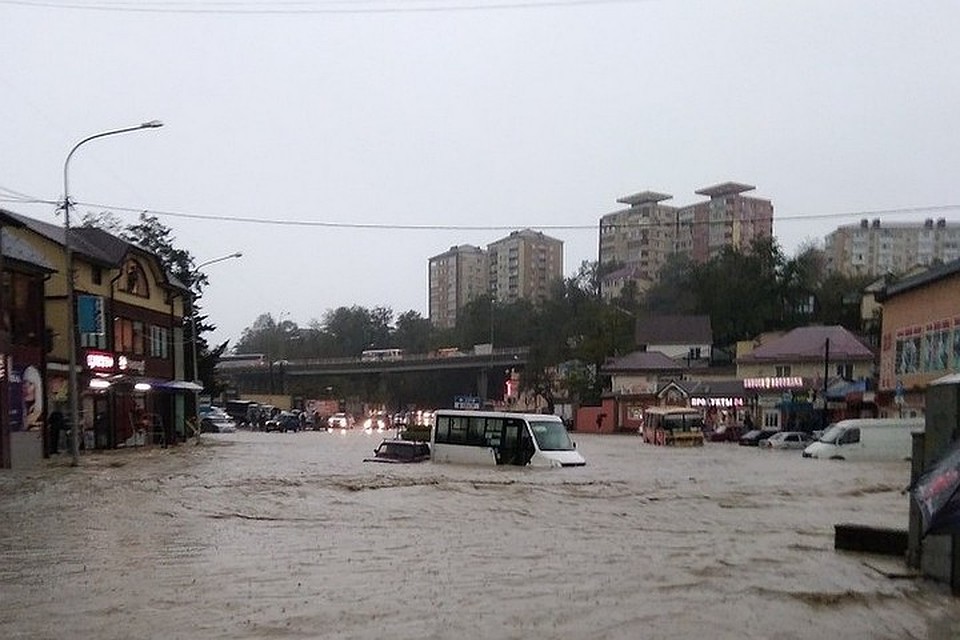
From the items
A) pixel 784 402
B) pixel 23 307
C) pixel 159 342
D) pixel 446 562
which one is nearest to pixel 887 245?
pixel 784 402

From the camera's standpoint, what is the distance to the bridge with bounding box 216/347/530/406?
115 meters

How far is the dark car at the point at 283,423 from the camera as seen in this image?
81.1 meters

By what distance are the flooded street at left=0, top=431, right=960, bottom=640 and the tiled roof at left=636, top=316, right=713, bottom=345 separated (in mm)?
75444

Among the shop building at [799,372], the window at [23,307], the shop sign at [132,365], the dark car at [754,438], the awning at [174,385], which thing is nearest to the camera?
the window at [23,307]

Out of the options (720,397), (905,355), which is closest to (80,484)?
(905,355)

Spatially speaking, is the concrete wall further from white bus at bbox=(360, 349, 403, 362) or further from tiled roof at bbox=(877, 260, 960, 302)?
white bus at bbox=(360, 349, 403, 362)

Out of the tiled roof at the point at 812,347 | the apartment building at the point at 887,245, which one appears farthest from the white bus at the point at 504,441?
the apartment building at the point at 887,245

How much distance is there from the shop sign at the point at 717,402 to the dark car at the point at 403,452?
160 feet

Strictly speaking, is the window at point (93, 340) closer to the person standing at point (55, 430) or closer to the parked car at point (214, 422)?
the person standing at point (55, 430)

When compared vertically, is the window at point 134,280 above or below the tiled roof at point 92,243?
below

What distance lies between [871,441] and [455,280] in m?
142

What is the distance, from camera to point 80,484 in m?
24.1

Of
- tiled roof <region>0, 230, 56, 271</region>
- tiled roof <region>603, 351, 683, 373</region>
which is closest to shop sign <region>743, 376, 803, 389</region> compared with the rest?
tiled roof <region>603, 351, 683, 373</region>

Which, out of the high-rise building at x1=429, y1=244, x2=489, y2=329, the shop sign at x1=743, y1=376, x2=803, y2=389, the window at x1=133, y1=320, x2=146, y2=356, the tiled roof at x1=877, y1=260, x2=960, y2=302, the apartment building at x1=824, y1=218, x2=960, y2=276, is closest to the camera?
the tiled roof at x1=877, y1=260, x2=960, y2=302
